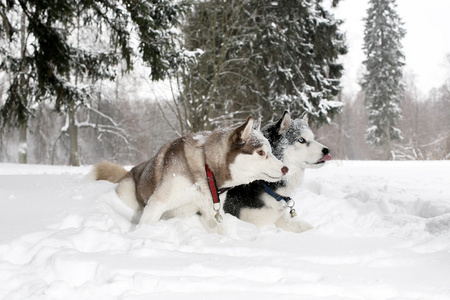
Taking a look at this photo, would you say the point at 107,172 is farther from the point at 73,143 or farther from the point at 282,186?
the point at 73,143

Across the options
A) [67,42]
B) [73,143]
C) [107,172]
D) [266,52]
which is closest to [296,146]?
[107,172]

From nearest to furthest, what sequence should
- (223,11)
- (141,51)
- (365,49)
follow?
(141,51) → (223,11) → (365,49)

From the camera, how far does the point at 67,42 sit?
292 inches

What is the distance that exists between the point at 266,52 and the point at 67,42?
26.9 ft

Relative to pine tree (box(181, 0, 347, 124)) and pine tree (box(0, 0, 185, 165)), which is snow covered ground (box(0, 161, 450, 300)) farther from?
pine tree (box(181, 0, 347, 124))

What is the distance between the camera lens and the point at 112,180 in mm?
4781

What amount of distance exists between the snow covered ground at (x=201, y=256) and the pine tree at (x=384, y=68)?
27099 millimetres

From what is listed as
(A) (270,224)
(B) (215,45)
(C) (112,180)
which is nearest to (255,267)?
(A) (270,224)

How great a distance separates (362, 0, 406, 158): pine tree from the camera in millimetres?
28125

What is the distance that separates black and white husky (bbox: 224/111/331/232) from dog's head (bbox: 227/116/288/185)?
563 mm

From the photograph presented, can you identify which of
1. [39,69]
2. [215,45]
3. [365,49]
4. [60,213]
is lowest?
[60,213]

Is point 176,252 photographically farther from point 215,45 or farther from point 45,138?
point 45,138

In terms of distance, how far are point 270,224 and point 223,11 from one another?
11.3 meters

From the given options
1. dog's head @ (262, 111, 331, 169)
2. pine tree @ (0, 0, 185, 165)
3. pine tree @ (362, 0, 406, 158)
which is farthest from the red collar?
pine tree @ (362, 0, 406, 158)
